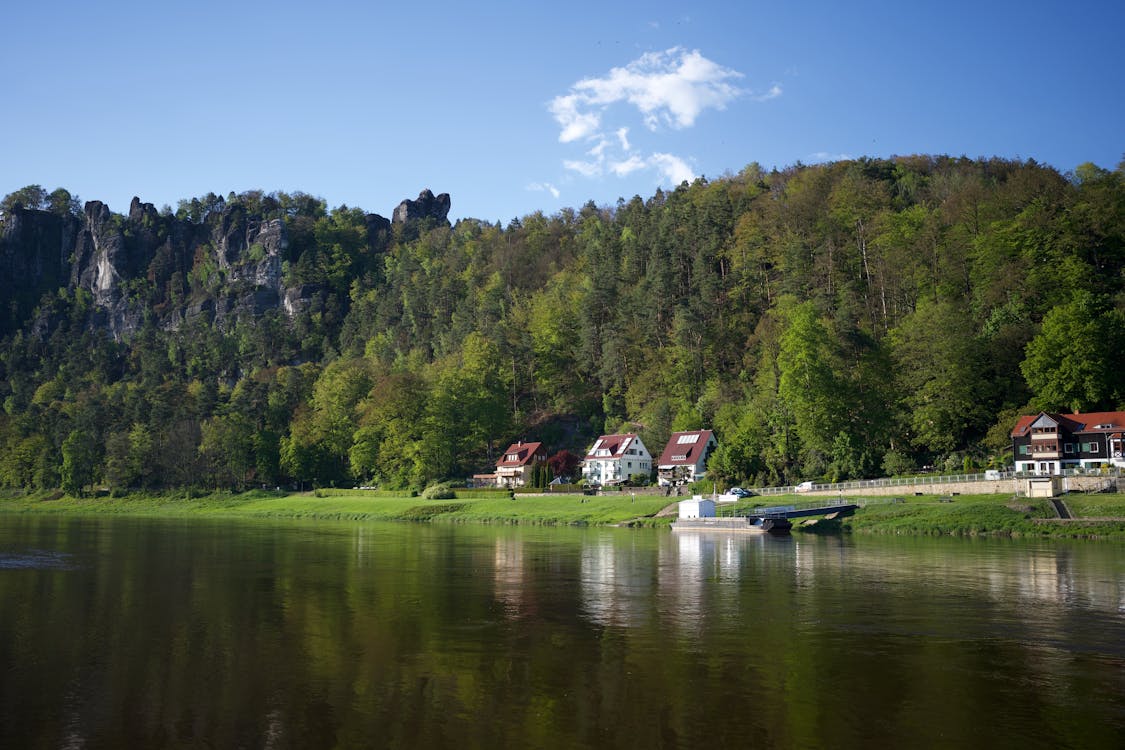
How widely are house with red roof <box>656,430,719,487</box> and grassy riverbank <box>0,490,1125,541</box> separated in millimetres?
11207

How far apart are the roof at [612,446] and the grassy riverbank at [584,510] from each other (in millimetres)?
14527

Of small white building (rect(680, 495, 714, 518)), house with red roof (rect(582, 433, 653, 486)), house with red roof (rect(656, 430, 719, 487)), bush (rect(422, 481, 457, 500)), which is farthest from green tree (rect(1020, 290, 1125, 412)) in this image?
bush (rect(422, 481, 457, 500))

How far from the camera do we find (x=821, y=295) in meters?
95.6

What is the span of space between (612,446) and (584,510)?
2446 centimetres

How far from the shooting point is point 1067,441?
69062mm

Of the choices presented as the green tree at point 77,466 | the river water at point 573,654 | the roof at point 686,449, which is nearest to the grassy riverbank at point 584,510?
the green tree at point 77,466

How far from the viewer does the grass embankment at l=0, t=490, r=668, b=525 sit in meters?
77.6

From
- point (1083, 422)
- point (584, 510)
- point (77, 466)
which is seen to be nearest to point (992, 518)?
point (1083, 422)

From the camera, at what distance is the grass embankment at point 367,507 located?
7756cm

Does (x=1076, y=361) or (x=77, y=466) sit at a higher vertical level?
(x=1076, y=361)

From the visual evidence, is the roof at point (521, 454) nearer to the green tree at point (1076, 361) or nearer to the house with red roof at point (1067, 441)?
the green tree at point (1076, 361)

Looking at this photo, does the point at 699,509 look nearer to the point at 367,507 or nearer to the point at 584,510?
the point at 584,510

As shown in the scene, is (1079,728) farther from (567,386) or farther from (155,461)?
(155,461)

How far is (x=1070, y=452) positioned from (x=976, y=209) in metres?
36.8
